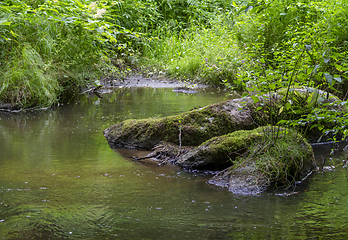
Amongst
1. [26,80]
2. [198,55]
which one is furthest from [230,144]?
[198,55]

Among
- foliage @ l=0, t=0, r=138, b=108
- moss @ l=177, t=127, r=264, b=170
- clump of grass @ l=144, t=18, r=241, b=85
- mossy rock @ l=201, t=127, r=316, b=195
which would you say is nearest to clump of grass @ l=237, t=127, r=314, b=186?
mossy rock @ l=201, t=127, r=316, b=195

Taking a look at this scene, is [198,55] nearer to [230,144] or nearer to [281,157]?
[230,144]

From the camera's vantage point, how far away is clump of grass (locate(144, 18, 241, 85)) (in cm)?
1095

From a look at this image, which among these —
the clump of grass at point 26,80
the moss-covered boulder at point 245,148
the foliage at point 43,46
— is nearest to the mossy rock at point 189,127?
the moss-covered boulder at point 245,148

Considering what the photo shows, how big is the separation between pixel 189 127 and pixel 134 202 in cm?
186

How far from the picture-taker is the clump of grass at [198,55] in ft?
35.9

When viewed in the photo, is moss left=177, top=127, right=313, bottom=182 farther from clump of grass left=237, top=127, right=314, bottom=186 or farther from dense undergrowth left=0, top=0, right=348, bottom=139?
dense undergrowth left=0, top=0, right=348, bottom=139

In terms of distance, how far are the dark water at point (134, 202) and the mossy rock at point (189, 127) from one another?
1.29ft

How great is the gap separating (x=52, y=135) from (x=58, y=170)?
1792 millimetres

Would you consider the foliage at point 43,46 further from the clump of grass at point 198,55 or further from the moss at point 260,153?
the moss at point 260,153

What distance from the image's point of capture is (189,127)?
4957 millimetres

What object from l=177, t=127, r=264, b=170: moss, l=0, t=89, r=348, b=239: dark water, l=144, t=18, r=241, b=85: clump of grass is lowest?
l=0, t=89, r=348, b=239: dark water

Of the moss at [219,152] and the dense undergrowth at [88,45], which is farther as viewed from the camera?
the dense undergrowth at [88,45]

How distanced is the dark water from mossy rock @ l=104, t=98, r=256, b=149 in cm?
39
